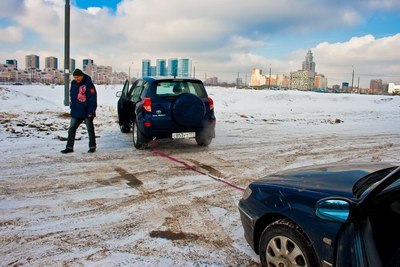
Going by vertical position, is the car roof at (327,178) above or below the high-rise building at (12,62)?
below

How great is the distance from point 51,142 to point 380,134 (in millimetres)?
10783

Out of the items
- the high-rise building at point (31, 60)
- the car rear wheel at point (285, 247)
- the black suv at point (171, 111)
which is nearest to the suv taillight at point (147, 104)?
the black suv at point (171, 111)

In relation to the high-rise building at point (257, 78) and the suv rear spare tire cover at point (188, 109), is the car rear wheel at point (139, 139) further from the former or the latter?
the high-rise building at point (257, 78)

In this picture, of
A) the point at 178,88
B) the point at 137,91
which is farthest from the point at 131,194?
the point at 137,91

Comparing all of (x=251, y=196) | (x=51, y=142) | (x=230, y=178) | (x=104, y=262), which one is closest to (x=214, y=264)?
(x=251, y=196)

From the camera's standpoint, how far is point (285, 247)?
2334mm

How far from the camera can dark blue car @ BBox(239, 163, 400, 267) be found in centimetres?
179

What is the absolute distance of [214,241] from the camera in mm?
3307

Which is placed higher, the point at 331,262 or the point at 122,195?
the point at 331,262

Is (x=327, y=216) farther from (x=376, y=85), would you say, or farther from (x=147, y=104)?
(x=376, y=85)

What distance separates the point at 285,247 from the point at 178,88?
5540 millimetres

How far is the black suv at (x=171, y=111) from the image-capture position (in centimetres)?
696

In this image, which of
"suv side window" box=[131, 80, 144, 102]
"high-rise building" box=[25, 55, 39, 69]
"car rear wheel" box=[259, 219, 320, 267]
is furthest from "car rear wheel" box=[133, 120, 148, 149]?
"high-rise building" box=[25, 55, 39, 69]

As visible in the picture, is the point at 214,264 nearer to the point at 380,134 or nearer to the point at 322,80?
the point at 380,134
